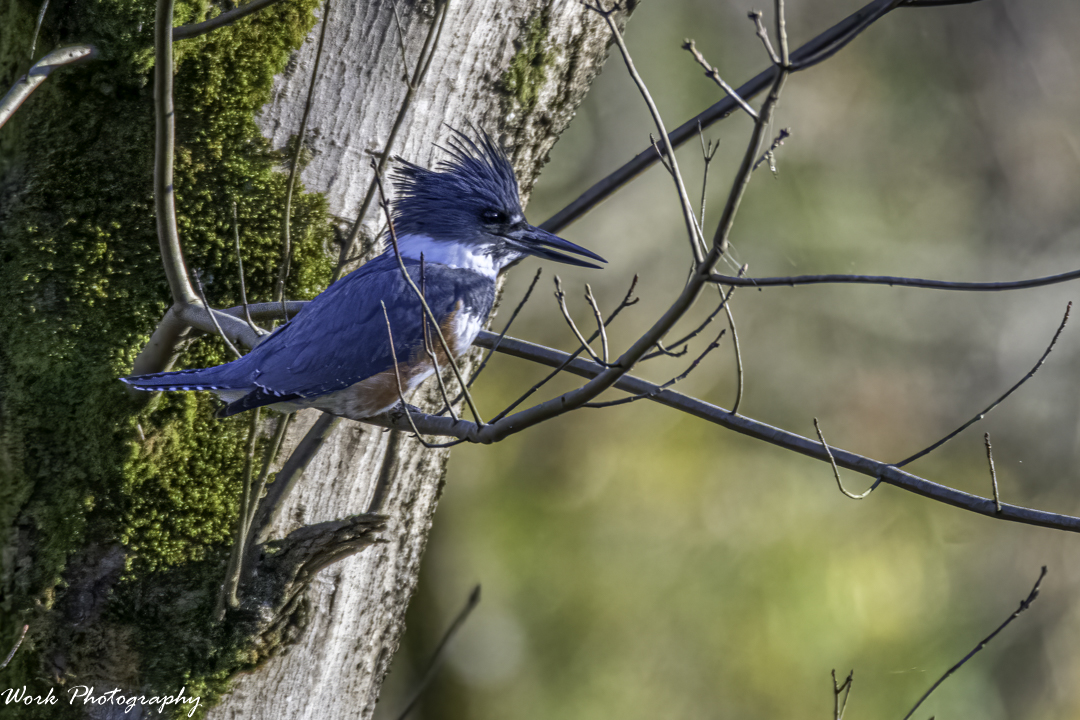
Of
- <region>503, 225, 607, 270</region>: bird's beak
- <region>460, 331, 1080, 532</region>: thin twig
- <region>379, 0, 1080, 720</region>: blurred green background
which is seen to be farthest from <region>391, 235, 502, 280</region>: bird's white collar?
<region>379, 0, 1080, 720</region>: blurred green background

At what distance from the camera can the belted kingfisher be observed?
210cm

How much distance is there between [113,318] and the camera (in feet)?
7.70

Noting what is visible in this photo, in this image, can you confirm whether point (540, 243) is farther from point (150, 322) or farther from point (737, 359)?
point (150, 322)

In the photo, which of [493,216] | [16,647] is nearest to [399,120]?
[493,216]

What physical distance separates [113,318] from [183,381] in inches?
18.4

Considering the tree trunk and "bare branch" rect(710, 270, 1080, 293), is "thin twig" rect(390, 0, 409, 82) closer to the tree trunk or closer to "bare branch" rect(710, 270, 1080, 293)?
the tree trunk

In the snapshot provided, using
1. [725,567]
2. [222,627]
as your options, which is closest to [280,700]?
[222,627]

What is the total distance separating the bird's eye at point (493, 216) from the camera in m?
2.51

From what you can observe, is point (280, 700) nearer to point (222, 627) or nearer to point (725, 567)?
point (222, 627)

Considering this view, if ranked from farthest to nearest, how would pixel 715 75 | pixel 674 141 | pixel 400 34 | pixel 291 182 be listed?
1. pixel 674 141
2. pixel 400 34
3. pixel 291 182
4. pixel 715 75

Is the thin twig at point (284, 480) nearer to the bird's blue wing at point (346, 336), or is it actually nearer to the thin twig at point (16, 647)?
the bird's blue wing at point (346, 336)

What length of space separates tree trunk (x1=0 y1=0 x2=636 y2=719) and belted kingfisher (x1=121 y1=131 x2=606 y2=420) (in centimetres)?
23

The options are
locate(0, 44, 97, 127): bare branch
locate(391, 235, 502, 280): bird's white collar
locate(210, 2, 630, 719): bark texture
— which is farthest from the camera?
locate(391, 235, 502, 280): bird's white collar

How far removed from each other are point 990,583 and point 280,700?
22.5 ft
